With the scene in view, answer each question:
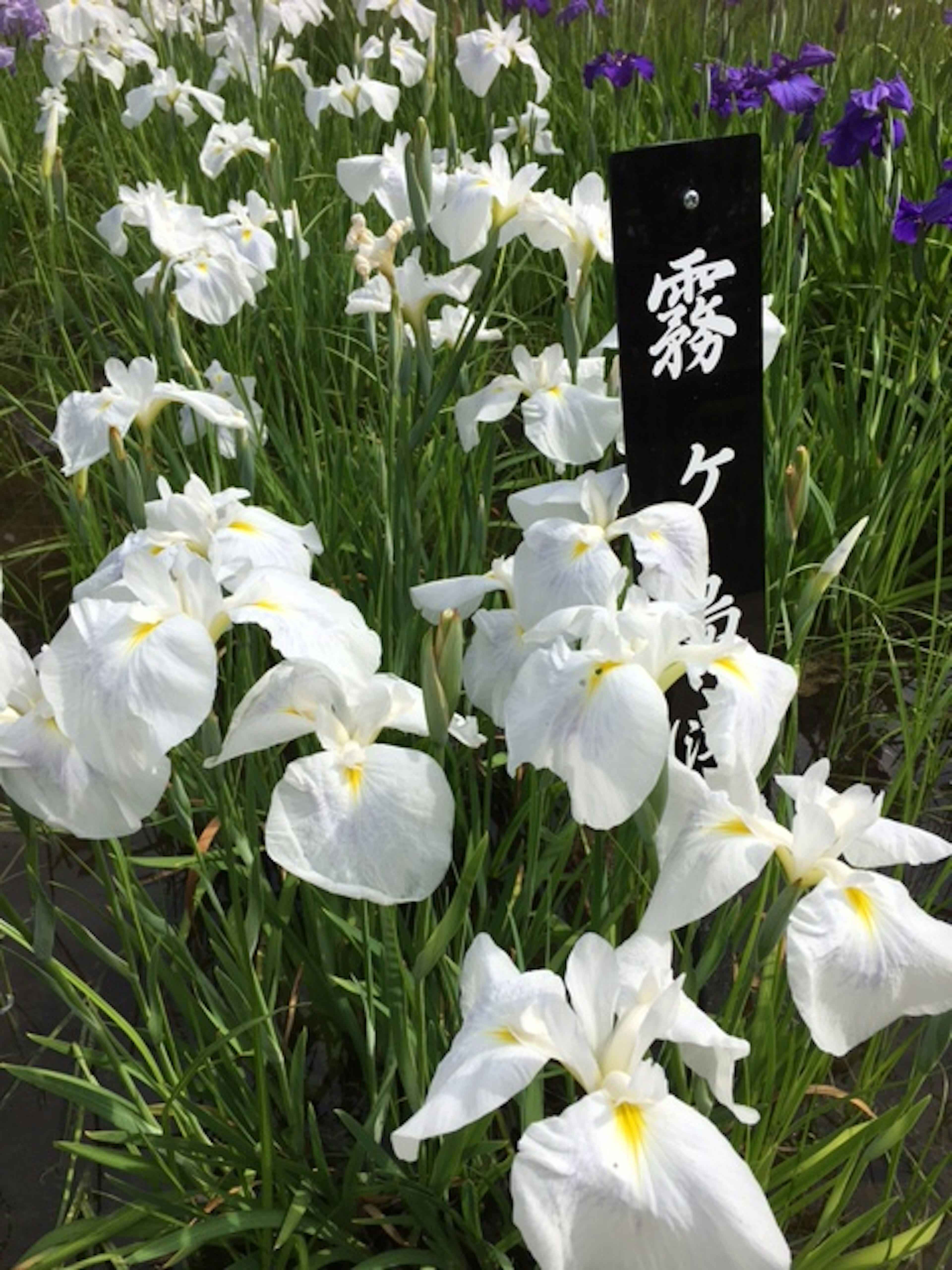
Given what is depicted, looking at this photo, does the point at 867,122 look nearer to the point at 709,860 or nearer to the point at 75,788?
the point at 709,860

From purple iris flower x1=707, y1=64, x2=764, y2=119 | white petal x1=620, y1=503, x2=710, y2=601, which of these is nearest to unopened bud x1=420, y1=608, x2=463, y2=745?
white petal x1=620, y1=503, x2=710, y2=601

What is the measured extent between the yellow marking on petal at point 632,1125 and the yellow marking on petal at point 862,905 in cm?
28

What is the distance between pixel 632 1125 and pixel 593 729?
13.8 inches

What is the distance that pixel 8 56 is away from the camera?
6.00 m

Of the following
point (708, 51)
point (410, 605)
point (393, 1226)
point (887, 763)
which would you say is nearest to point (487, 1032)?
point (393, 1226)

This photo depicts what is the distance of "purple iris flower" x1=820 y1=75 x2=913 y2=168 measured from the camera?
306 centimetres

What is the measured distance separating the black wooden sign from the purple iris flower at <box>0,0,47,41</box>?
18.8ft

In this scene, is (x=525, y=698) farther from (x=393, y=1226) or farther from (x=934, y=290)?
(x=934, y=290)

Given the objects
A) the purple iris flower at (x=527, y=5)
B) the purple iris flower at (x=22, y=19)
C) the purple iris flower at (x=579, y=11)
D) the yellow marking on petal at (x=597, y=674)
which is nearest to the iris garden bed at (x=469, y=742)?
the yellow marking on petal at (x=597, y=674)

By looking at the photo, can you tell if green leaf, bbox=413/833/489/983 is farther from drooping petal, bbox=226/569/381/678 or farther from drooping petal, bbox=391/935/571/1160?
drooping petal, bbox=226/569/381/678

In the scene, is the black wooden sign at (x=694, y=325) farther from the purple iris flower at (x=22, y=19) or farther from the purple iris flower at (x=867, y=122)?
the purple iris flower at (x=22, y=19)

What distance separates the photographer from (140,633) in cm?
127

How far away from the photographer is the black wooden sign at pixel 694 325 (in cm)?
173

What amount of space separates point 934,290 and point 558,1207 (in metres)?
3.51
